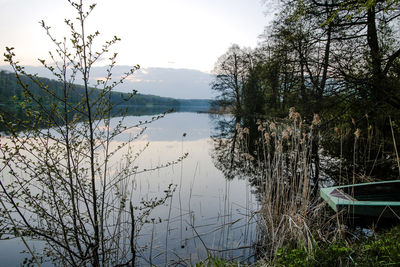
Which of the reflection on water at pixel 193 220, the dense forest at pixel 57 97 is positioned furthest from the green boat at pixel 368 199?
the dense forest at pixel 57 97

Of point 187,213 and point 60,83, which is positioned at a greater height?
point 60,83

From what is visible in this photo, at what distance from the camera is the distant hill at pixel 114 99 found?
2.89m

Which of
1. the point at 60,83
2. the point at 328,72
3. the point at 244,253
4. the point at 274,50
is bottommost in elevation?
the point at 244,253

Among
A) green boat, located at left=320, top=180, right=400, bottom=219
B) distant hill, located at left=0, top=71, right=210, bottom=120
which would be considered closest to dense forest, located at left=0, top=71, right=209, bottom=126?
distant hill, located at left=0, top=71, right=210, bottom=120

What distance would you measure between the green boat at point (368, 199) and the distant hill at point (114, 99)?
3649 millimetres

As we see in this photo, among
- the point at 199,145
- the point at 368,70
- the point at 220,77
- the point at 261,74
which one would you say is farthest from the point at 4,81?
the point at 368,70

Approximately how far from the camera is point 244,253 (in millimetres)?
4512

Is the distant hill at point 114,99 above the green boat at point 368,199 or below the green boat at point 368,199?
above

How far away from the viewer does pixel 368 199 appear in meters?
5.56

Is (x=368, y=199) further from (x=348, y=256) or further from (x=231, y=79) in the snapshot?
(x=231, y=79)

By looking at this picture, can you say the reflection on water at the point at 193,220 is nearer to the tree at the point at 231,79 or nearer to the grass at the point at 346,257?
the grass at the point at 346,257

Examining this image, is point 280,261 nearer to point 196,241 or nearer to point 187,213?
point 196,241

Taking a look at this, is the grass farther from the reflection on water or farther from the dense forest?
the dense forest

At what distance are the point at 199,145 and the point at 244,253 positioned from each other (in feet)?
40.4
